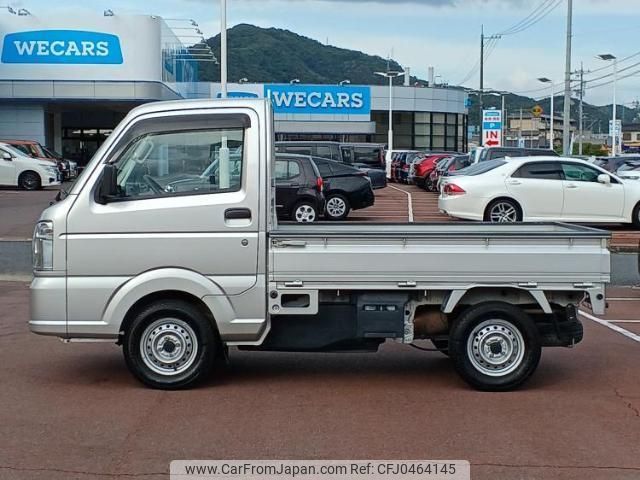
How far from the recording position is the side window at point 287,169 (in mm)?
20605

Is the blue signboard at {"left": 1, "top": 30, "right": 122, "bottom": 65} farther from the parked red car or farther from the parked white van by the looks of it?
the parked red car

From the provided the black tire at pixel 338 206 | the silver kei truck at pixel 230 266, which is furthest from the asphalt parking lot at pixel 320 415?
the black tire at pixel 338 206

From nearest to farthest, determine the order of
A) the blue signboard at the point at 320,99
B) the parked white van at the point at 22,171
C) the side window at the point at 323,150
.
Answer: the side window at the point at 323,150
the parked white van at the point at 22,171
the blue signboard at the point at 320,99

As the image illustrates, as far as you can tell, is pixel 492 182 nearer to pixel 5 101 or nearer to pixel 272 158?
pixel 272 158

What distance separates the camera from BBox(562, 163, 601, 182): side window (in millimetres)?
19578

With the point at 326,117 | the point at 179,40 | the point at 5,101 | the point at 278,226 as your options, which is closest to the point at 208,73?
the point at 326,117

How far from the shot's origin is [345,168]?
2350 centimetres

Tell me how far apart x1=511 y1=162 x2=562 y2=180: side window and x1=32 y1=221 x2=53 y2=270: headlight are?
13773mm

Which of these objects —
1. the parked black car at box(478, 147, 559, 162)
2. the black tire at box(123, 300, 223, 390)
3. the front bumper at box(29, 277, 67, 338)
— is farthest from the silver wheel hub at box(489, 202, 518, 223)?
the front bumper at box(29, 277, 67, 338)

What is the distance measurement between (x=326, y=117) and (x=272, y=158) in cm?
5351

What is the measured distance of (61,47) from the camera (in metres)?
42.8

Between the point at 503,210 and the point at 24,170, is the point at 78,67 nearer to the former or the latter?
the point at 24,170

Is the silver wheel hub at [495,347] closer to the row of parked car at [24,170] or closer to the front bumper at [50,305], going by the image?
the front bumper at [50,305]

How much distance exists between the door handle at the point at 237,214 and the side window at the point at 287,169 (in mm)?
13063
